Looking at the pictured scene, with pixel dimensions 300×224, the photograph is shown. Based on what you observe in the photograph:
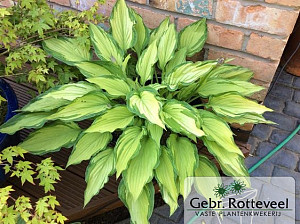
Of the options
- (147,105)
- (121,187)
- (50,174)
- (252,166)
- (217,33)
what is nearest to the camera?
(50,174)

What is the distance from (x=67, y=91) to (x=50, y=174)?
16.8 inches

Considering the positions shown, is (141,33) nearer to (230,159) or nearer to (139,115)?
(139,115)

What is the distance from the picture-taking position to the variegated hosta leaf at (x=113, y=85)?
4.66ft

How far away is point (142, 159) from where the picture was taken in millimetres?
1376

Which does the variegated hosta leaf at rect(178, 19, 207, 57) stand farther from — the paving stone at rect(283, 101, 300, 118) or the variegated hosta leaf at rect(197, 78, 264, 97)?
the paving stone at rect(283, 101, 300, 118)

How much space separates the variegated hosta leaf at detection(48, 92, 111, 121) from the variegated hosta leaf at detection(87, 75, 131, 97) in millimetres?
49

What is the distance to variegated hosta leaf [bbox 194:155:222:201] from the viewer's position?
1472 mm

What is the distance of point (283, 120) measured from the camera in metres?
2.14

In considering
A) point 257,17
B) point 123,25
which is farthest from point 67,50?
point 257,17

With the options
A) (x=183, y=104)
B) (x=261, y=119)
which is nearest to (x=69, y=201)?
(x=183, y=104)

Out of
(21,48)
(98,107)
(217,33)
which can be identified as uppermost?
(217,33)

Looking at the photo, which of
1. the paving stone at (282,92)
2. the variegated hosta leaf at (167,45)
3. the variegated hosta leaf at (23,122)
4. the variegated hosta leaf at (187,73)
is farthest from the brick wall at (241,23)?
the variegated hosta leaf at (23,122)

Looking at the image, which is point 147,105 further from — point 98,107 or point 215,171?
point 215,171

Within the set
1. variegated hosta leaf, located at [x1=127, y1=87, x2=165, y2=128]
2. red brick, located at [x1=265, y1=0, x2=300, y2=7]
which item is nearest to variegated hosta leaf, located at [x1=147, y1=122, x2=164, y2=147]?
variegated hosta leaf, located at [x1=127, y1=87, x2=165, y2=128]
